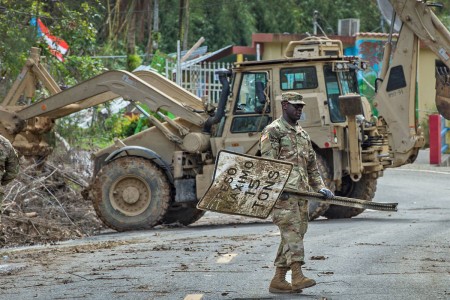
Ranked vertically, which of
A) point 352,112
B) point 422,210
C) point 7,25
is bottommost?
point 422,210

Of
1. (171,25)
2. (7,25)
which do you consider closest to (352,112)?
(7,25)

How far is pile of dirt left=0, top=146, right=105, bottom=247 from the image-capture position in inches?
696

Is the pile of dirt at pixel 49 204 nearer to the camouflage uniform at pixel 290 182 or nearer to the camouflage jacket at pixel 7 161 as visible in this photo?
the camouflage jacket at pixel 7 161

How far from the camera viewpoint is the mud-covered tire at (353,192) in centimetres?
2036

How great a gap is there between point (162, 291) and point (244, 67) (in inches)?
355

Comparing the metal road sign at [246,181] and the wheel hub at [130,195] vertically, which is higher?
the metal road sign at [246,181]

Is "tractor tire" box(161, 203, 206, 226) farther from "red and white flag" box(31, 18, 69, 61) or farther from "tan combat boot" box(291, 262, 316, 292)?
"tan combat boot" box(291, 262, 316, 292)

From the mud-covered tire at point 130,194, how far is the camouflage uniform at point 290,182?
28.4ft

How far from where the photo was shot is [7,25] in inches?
872

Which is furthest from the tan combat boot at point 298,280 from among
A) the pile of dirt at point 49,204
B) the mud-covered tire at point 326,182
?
the mud-covered tire at point 326,182

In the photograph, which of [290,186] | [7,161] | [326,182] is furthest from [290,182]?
[326,182]

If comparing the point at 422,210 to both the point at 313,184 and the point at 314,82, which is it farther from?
the point at 313,184

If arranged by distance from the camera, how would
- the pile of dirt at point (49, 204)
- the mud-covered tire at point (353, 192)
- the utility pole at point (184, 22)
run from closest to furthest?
the pile of dirt at point (49, 204), the mud-covered tire at point (353, 192), the utility pole at point (184, 22)

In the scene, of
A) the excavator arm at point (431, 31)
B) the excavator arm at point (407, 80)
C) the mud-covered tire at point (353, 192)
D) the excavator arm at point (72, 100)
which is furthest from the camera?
the mud-covered tire at point (353, 192)
